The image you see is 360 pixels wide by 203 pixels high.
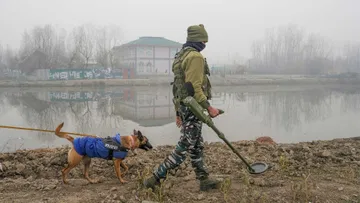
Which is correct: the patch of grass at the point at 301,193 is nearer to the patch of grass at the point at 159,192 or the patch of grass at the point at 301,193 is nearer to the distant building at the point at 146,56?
the patch of grass at the point at 159,192

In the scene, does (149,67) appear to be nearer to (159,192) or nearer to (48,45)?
(48,45)

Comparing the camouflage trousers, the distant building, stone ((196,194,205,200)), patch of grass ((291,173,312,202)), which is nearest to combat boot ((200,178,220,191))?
stone ((196,194,205,200))

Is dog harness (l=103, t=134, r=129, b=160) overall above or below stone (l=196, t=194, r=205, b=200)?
above

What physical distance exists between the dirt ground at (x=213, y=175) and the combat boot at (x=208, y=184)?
6 cm

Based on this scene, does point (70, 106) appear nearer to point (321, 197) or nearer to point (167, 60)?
point (321, 197)

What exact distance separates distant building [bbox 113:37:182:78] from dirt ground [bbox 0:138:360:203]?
124ft

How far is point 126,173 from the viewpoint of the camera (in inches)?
154

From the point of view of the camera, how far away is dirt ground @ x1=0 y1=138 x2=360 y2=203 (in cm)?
301

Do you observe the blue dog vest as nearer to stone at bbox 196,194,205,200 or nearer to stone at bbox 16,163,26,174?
stone at bbox 196,194,205,200

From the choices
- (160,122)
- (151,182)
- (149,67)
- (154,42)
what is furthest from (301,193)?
(154,42)

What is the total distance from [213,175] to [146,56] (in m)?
→ 41.0

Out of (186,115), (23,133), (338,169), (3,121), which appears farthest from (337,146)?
(3,121)

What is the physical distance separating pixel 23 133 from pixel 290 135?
9165 mm

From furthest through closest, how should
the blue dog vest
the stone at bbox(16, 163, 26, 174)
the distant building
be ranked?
the distant building
the stone at bbox(16, 163, 26, 174)
the blue dog vest
